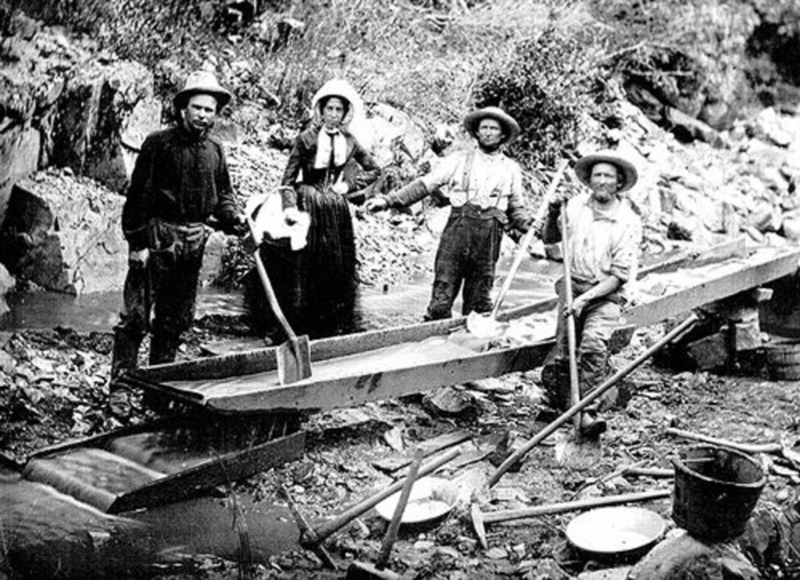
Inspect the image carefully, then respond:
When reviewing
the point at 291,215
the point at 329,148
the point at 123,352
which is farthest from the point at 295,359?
the point at 329,148

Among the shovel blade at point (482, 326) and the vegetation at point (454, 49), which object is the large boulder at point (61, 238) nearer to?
the vegetation at point (454, 49)

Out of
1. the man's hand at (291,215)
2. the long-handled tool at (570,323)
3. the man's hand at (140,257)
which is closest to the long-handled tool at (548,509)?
the long-handled tool at (570,323)

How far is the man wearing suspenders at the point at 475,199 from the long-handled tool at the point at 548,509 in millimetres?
2601

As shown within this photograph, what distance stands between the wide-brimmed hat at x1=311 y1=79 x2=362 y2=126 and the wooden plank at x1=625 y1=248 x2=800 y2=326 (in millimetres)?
2621

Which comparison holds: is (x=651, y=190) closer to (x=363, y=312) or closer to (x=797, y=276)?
(x=797, y=276)

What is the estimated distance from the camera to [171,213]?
5668mm

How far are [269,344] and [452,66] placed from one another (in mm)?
8574

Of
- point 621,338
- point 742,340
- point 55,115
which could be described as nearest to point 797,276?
point 742,340

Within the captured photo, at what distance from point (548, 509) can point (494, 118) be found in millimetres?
3397

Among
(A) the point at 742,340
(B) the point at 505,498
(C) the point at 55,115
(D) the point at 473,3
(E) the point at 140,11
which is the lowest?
(B) the point at 505,498

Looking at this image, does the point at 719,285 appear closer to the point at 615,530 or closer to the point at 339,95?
the point at 339,95

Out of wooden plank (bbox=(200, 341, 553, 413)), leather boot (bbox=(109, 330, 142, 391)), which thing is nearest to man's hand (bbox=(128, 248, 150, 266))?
leather boot (bbox=(109, 330, 142, 391))

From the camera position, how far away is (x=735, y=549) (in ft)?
12.6

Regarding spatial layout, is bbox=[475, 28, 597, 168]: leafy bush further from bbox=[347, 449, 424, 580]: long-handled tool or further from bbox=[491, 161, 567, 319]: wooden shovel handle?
bbox=[347, 449, 424, 580]: long-handled tool
